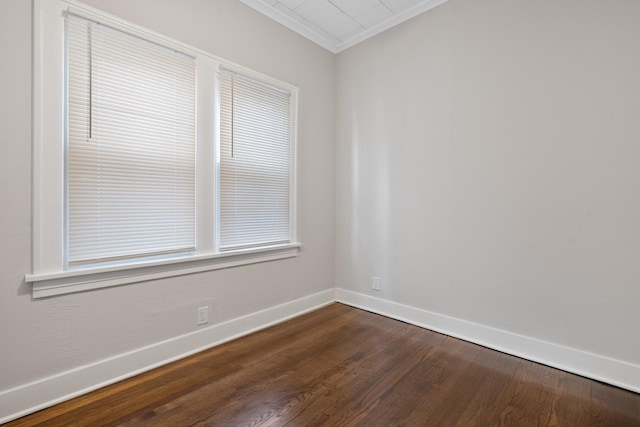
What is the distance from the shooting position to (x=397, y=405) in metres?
1.75

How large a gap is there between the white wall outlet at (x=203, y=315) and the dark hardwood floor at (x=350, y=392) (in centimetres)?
24

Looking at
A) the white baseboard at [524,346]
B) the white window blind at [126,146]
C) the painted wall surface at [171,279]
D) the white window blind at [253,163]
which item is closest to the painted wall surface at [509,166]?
the white baseboard at [524,346]

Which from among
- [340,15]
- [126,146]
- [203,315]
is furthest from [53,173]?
[340,15]

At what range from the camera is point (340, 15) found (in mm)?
2904

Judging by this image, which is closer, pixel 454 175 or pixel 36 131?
pixel 36 131

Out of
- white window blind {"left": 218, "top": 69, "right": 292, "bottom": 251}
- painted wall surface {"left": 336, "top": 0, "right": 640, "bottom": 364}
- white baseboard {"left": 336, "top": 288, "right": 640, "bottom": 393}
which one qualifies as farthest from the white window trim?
white baseboard {"left": 336, "top": 288, "right": 640, "bottom": 393}

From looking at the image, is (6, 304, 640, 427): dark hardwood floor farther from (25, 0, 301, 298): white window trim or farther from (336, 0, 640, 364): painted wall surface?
(25, 0, 301, 298): white window trim

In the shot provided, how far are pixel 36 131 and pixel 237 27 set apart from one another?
5.53 ft

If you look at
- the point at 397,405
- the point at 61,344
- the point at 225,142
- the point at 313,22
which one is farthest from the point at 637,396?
the point at 313,22

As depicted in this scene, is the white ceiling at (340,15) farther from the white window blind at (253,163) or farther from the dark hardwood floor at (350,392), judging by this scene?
the dark hardwood floor at (350,392)

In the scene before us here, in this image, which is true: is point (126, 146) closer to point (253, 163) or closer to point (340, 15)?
point (253, 163)

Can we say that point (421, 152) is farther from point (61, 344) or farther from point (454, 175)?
point (61, 344)

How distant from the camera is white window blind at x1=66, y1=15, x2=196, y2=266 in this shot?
1805 mm

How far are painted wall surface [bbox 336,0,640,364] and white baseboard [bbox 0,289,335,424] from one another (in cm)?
138
